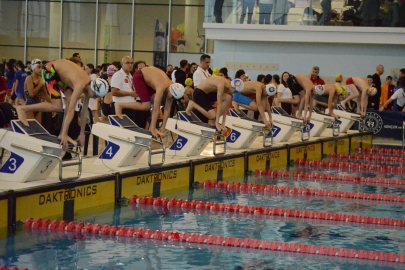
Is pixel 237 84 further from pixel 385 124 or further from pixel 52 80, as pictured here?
pixel 385 124

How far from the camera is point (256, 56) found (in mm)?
16562

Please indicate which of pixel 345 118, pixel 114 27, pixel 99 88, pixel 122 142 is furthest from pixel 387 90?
pixel 99 88

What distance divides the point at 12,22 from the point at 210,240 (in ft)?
62.7

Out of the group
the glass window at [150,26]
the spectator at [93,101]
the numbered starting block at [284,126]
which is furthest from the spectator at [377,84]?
the glass window at [150,26]

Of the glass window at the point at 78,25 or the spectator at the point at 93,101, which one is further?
the glass window at the point at 78,25

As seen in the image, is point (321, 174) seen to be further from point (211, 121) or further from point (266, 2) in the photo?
point (266, 2)

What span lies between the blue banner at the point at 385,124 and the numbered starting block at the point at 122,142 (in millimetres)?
8110

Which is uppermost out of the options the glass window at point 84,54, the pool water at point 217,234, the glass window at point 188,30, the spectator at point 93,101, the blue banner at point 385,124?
the glass window at point 188,30

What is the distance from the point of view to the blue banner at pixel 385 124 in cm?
1342

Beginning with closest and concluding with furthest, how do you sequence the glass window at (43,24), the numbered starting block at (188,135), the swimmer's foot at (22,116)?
the swimmer's foot at (22,116)
the numbered starting block at (188,135)
the glass window at (43,24)

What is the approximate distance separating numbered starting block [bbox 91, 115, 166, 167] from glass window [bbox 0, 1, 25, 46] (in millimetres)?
16309

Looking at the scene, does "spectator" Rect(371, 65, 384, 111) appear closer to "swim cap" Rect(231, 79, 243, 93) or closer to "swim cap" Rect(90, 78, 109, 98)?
"swim cap" Rect(231, 79, 243, 93)

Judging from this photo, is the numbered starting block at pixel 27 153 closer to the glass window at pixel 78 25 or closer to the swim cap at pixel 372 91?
the swim cap at pixel 372 91

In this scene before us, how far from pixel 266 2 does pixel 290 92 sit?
4078 mm
